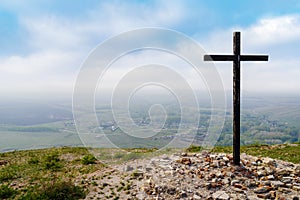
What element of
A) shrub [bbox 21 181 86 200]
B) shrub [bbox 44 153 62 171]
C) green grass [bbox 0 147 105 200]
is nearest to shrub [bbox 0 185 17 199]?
green grass [bbox 0 147 105 200]

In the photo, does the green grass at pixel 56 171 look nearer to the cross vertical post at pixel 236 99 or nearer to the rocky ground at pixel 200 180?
the rocky ground at pixel 200 180

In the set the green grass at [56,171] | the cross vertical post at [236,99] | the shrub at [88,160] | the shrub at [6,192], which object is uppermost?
the cross vertical post at [236,99]

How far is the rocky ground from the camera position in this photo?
6973 mm

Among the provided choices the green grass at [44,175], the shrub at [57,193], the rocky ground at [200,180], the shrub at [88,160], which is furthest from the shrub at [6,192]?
the shrub at [88,160]

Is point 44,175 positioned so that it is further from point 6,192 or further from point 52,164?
point 6,192

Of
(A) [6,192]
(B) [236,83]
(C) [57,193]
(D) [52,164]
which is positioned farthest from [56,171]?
(B) [236,83]

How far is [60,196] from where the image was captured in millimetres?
7215

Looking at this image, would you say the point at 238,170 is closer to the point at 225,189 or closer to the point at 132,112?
the point at 225,189

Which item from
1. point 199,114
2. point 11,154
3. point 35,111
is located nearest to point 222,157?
point 199,114

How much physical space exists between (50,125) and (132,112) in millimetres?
53097

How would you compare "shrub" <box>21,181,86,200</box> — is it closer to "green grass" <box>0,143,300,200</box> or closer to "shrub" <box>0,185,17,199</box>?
"green grass" <box>0,143,300,200</box>

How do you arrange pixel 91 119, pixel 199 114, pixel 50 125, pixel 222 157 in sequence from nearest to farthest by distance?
Result: pixel 222 157, pixel 91 119, pixel 199 114, pixel 50 125

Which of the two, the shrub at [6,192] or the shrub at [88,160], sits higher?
the shrub at [88,160]

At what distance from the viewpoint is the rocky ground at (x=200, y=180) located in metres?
6.97
